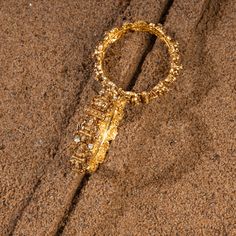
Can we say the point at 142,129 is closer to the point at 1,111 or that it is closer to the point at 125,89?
the point at 125,89

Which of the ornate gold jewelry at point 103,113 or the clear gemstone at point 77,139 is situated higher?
the ornate gold jewelry at point 103,113

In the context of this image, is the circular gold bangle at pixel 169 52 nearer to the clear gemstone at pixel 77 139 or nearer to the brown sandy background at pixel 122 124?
the brown sandy background at pixel 122 124

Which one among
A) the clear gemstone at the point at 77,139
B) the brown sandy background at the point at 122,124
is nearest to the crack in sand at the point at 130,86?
the brown sandy background at the point at 122,124

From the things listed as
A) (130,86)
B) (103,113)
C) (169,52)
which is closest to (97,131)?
(103,113)

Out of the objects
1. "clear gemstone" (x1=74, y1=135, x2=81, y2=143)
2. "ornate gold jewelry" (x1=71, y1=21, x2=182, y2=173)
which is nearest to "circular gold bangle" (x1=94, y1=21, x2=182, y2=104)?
"ornate gold jewelry" (x1=71, y1=21, x2=182, y2=173)

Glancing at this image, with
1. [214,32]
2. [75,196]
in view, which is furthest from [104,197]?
[214,32]

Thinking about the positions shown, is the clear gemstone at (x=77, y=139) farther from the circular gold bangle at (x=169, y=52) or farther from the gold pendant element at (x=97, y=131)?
the circular gold bangle at (x=169, y=52)
